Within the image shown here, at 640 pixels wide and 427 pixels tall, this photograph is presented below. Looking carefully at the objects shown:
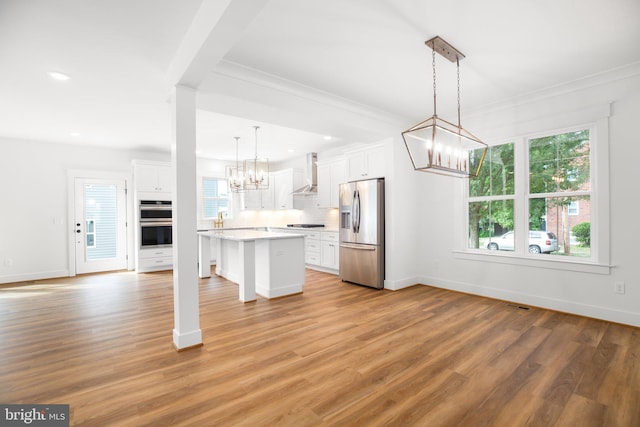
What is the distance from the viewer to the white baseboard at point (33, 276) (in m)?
5.63

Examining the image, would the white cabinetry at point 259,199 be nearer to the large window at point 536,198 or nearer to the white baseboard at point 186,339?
the large window at point 536,198

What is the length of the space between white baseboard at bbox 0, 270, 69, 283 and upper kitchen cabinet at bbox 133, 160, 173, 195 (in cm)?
220

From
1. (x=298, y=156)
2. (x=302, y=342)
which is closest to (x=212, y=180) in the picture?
(x=298, y=156)

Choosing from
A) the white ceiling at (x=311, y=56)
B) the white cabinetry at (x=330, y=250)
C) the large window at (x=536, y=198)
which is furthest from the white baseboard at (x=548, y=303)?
the white ceiling at (x=311, y=56)

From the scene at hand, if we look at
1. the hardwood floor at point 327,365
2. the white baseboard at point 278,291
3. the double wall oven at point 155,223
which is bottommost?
the hardwood floor at point 327,365

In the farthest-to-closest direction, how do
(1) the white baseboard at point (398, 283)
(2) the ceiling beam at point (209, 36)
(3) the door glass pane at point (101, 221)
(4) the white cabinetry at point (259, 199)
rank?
(4) the white cabinetry at point (259, 199) < (3) the door glass pane at point (101, 221) < (1) the white baseboard at point (398, 283) < (2) the ceiling beam at point (209, 36)

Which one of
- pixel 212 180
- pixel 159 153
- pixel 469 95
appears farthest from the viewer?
pixel 212 180

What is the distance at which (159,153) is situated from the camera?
23.8 ft

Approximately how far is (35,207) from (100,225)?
43.5 inches

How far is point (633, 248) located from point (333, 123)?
146 inches

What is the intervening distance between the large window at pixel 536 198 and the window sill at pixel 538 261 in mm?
101

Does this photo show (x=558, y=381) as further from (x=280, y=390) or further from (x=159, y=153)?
(x=159, y=153)

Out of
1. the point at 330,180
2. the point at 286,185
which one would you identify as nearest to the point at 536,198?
the point at 330,180

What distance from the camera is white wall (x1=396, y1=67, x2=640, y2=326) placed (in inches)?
130
